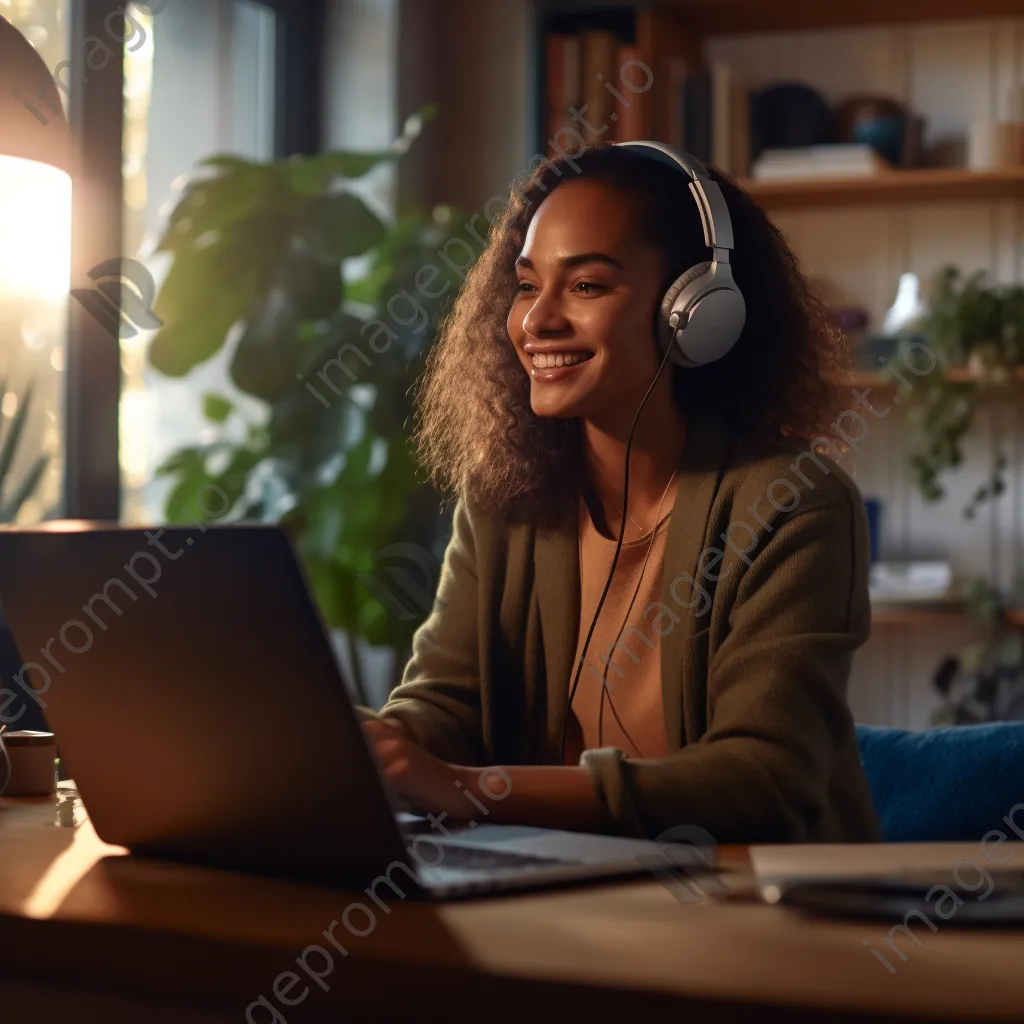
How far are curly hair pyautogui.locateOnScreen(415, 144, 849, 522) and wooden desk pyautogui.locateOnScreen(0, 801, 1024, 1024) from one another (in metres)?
0.73

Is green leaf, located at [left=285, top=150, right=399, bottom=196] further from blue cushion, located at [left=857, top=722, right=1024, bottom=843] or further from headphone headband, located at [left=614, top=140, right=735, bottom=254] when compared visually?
blue cushion, located at [left=857, top=722, right=1024, bottom=843]

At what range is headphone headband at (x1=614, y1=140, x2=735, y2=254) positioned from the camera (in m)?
1.30

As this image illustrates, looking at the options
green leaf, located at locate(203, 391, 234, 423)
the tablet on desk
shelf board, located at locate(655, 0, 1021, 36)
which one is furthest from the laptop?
shelf board, located at locate(655, 0, 1021, 36)

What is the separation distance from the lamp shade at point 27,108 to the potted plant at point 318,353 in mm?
1385

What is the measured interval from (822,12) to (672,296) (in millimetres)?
2128

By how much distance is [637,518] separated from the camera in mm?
1415

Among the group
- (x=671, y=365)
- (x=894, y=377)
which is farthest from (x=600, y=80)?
(x=671, y=365)

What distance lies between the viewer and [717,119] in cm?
304

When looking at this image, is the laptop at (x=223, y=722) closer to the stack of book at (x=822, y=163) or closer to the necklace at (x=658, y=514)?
the necklace at (x=658, y=514)

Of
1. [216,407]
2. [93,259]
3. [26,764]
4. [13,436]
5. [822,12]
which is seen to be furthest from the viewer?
[822,12]

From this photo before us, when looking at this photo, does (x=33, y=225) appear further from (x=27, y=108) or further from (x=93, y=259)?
(x=93, y=259)

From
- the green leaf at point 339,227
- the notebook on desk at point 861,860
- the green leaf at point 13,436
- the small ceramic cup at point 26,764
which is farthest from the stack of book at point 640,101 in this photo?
the notebook on desk at point 861,860

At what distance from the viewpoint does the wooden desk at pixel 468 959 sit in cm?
54

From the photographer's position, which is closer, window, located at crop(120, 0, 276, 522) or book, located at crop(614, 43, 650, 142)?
window, located at crop(120, 0, 276, 522)
